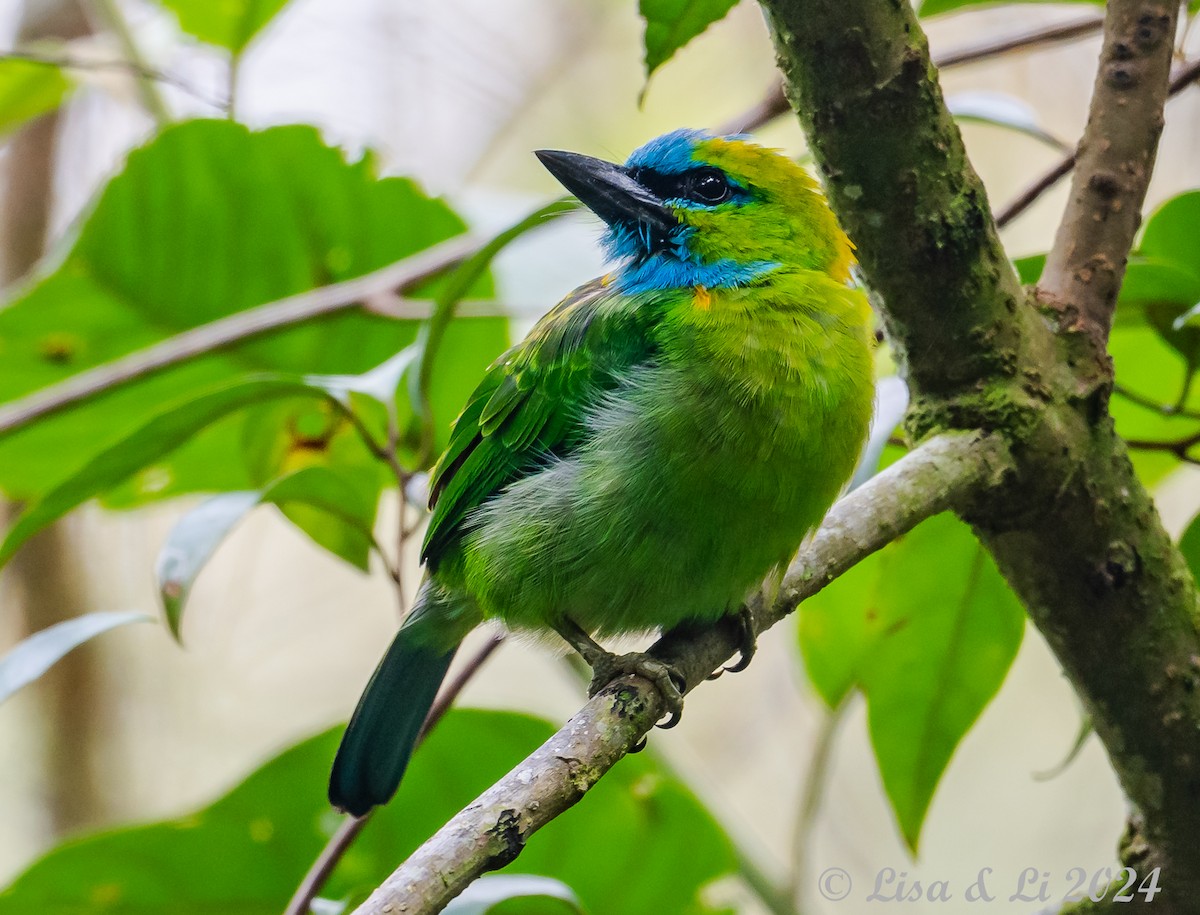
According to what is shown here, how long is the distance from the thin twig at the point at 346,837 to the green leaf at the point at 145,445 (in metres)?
0.55

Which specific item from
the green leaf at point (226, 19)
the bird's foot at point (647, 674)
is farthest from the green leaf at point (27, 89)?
the bird's foot at point (647, 674)

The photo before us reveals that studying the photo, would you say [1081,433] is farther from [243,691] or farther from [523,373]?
[243,691]

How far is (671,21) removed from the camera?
1.80m

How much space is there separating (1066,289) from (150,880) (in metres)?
2.05

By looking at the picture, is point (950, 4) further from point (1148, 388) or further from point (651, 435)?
point (651, 435)

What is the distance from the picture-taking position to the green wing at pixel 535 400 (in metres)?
2.16

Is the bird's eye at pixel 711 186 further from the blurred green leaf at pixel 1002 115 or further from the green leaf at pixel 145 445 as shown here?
the green leaf at pixel 145 445

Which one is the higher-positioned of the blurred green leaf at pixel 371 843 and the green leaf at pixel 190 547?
the green leaf at pixel 190 547

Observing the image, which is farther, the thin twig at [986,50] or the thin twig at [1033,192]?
the thin twig at [986,50]

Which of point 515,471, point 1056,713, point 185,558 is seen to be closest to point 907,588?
point 515,471

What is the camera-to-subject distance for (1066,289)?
1929mm

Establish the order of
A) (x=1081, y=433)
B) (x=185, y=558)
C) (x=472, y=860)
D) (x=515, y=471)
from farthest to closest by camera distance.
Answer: (x=515, y=471)
(x=185, y=558)
(x=1081, y=433)
(x=472, y=860)

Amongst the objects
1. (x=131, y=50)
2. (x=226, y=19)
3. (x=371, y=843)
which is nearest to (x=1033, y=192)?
(x=371, y=843)

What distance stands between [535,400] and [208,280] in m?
1.42
